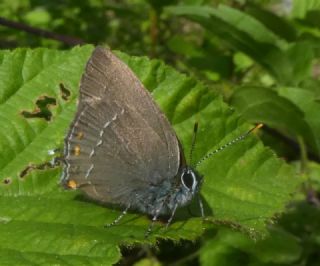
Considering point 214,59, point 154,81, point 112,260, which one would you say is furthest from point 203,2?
point 112,260

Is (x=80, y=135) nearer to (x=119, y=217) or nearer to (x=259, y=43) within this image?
(x=119, y=217)

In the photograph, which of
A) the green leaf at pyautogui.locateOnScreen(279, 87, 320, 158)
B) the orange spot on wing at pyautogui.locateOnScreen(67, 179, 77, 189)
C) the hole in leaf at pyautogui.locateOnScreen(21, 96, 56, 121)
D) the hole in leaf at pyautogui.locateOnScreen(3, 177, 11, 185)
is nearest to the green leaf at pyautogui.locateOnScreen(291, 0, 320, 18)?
the green leaf at pyautogui.locateOnScreen(279, 87, 320, 158)

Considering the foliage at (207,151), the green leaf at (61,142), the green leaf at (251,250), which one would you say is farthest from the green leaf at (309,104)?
the green leaf at (251,250)

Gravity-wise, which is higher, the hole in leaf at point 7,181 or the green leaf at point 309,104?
the green leaf at point 309,104

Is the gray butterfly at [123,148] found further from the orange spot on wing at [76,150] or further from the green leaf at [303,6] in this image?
the green leaf at [303,6]

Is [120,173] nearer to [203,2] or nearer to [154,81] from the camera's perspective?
[154,81]

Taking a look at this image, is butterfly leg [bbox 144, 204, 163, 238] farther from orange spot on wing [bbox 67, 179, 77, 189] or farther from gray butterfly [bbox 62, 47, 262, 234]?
orange spot on wing [bbox 67, 179, 77, 189]
